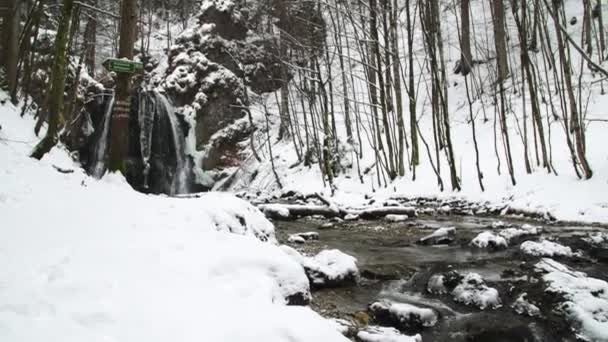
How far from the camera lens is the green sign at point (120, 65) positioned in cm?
718

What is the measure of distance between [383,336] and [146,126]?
60.9 ft

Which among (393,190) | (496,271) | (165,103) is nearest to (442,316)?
(496,271)

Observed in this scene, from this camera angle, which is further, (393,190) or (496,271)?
(393,190)

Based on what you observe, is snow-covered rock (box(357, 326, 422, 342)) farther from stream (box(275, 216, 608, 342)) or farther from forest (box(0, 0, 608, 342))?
stream (box(275, 216, 608, 342))

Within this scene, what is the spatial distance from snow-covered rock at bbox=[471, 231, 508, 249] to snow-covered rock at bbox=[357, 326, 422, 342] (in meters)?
3.48

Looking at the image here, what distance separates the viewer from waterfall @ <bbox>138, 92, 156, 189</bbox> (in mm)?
19016

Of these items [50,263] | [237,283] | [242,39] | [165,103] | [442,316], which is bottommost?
[442,316]

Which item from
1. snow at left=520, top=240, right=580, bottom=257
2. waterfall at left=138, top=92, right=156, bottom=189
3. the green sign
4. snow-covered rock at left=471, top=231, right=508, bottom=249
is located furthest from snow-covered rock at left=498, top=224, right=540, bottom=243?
waterfall at left=138, top=92, right=156, bottom=189

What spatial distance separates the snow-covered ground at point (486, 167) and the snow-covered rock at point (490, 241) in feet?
7.10

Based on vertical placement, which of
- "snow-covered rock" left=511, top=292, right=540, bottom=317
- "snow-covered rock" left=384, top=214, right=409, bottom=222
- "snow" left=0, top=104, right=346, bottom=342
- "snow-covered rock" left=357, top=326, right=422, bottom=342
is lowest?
"snow-covered rock" left=511, top=292, right=540, bottom=317

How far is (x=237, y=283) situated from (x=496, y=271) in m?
3.56

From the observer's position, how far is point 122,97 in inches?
314

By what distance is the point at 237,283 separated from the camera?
2887 mm

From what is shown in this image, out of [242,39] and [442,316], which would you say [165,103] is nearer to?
[242,39]
